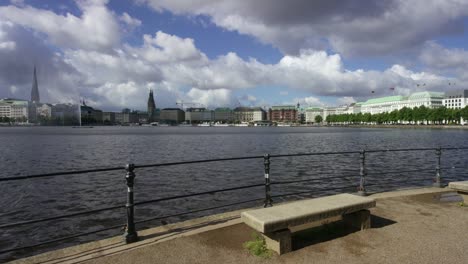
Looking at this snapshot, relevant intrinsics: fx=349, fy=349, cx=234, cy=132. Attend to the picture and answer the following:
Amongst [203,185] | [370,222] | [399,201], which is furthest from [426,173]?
[370,222]

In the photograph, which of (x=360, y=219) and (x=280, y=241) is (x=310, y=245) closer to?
(x=280, y=241)

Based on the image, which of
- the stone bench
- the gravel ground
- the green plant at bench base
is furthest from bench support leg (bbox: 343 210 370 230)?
the green plant at bench base

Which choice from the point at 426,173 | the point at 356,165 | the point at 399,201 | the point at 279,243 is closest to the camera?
the point at 279,243

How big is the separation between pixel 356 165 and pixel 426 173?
23.2 ft

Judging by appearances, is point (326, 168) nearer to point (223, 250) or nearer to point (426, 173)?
point (426, 173)

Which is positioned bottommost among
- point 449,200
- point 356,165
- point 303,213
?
point 356,165

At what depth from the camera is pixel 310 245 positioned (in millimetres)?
7066

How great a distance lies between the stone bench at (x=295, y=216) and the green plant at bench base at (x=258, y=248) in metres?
0.12

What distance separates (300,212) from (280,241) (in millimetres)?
720

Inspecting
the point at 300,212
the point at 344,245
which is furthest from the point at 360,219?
the point at 300,212

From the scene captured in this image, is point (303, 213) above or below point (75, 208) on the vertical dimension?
above

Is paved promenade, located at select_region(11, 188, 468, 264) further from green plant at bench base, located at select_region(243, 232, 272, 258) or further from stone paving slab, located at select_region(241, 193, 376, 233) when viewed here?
stone paving slab, located at select_region(241, 193, 376, 233)

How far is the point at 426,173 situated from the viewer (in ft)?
93.5

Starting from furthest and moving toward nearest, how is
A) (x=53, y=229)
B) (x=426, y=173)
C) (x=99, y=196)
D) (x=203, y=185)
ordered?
(x=426, y=173) < (x=203, y=185) < (x=99, y=196) < (x=53, y=229)
